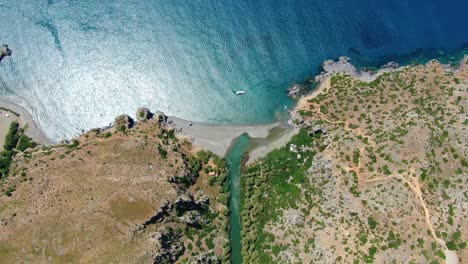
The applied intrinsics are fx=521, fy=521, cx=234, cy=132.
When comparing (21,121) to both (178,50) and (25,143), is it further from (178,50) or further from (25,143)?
(178,50)

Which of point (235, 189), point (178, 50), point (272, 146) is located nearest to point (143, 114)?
point (178, 50)

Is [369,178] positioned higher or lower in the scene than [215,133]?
lower

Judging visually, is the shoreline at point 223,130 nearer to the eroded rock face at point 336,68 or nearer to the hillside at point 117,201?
the eroded rock face at point 336,68

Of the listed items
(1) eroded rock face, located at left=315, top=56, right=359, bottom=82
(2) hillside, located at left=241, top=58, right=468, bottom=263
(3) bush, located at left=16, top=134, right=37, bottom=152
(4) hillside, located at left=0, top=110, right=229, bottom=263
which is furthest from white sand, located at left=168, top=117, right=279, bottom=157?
(3) bush, located at left=16, top=134, right=37, bottom=152

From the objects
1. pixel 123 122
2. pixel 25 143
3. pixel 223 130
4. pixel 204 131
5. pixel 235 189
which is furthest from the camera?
pixel 223 130

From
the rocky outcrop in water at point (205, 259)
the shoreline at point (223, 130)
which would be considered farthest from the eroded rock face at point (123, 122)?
the rocky outcrop in water at point (205, 259)

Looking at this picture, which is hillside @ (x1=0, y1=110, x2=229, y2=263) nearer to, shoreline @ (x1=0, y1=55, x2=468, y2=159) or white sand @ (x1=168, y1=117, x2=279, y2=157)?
white sand @ (x1=168, y1=117, x2=279, y2=157)
